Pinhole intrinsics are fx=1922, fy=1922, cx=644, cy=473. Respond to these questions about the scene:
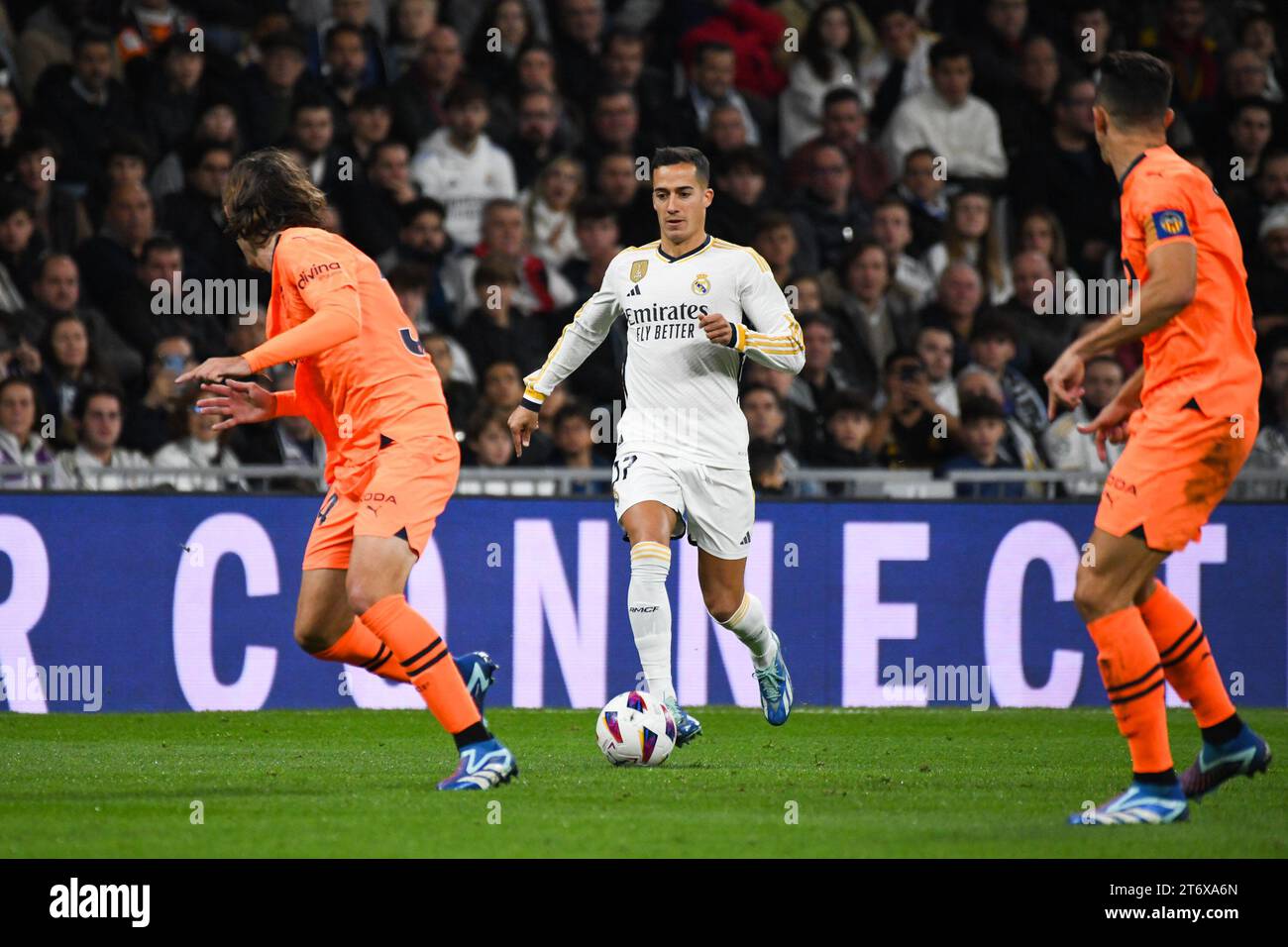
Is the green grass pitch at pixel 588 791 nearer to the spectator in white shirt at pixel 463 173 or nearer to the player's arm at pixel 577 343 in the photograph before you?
the player's arm at pixel 577 343

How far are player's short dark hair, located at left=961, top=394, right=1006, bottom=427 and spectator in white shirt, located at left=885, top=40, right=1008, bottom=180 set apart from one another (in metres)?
3.14

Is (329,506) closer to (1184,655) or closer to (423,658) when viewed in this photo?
(423,658)

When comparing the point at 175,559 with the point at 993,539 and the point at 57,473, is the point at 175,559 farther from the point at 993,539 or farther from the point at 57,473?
the point at 993,539

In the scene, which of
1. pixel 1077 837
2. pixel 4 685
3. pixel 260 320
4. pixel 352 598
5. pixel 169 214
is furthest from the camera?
pixel 169 214

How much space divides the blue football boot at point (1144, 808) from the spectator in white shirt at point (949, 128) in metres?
9.14

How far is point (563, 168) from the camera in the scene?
1369cm

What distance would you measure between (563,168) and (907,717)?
5094 mm

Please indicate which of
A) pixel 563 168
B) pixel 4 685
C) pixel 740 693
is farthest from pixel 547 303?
pixel 4 685

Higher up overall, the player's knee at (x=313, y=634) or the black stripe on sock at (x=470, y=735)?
the player's knee at (x=313, y=634)

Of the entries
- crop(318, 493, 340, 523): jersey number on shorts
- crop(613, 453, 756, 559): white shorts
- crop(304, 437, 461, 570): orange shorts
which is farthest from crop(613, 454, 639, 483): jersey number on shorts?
crop(318, 493, 340, 523): jersey number on shorts

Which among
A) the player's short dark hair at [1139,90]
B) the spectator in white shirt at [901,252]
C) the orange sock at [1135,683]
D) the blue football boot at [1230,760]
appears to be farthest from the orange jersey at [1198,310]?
the spectator in white shirt at [901,252]

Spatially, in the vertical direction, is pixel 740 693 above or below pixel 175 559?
below

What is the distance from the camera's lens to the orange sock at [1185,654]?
6453 mm

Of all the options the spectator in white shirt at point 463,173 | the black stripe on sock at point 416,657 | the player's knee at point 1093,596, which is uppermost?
the spectator in white shirt at point 463,173
